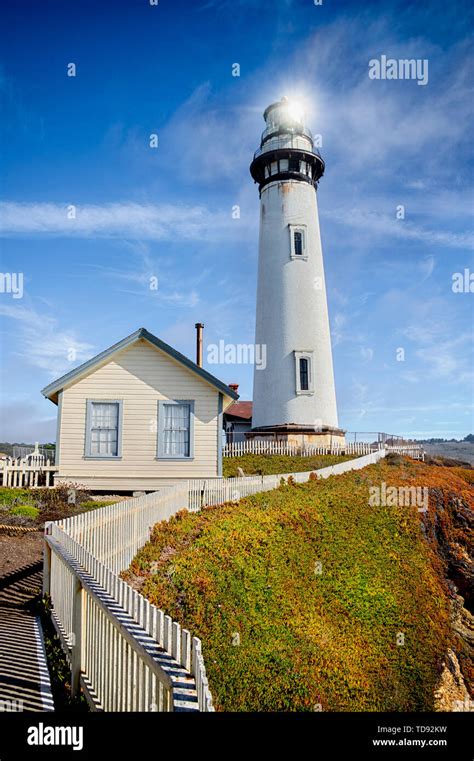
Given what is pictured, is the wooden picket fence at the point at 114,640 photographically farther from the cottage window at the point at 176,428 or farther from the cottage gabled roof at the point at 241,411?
the cottage gabled roof at the point at 241,411

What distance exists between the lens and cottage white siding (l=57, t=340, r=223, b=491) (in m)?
17.3

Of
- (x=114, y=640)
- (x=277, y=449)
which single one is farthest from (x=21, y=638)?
(x=277, y=449)

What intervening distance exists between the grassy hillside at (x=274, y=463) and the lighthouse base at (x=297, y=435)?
1234 mm

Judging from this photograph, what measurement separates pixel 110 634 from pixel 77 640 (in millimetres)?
1065

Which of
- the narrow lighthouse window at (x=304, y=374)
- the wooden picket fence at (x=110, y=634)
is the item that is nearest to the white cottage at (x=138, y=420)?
the wooden picket fence at (x=110, y=634)

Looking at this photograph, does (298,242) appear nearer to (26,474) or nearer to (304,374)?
(304,374)

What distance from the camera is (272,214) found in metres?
33.8

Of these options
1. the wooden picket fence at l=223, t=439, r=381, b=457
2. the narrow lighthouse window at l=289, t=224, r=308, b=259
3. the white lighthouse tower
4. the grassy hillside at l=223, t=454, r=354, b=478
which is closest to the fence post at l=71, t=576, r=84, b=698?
the grassy hillside at l=223, t=454, r=354, b=478

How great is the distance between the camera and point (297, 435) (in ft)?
101

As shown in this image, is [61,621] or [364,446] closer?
[61,621]
